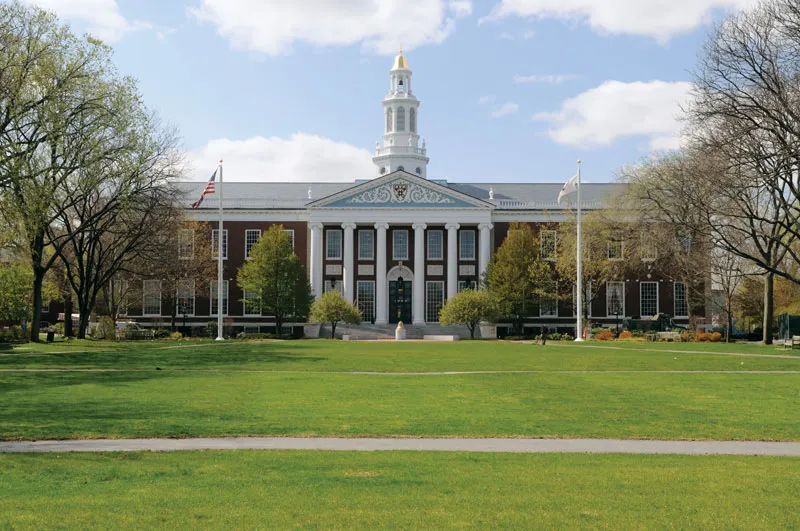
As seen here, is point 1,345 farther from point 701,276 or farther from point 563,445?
point 701,276

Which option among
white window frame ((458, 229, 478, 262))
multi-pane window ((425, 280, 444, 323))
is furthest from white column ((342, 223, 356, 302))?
white window frame ((458, 229, 478, 262))

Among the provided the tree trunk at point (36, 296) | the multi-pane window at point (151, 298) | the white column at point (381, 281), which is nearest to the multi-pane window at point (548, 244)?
the white column at point (381, 281)

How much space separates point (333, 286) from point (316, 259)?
115 inches

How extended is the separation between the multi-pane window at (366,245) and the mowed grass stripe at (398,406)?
5091cm

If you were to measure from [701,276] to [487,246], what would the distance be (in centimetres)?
1903

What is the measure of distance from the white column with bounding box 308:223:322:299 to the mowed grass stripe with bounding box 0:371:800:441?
→ 163ft

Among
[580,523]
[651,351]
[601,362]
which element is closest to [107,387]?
[580,523]

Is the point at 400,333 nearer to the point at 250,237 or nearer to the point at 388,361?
the point at 250,237

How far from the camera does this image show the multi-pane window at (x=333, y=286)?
252 feet

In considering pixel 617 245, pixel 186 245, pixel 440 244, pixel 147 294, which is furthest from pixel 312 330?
pixel 617 245

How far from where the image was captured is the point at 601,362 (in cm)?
3341

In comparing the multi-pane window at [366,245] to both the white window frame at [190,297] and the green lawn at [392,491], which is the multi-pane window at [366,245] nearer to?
the white window frame at [190,297]

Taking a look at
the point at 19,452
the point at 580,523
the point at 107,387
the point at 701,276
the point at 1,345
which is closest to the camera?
the point at 580,523

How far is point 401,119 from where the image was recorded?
8925cm
